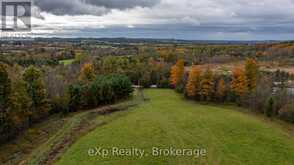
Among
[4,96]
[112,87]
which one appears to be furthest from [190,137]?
[112,87]

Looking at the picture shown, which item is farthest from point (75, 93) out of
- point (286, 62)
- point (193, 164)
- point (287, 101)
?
point (286, 62)

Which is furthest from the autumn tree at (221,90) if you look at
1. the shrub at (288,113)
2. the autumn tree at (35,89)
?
the autumn tree at (35,89)

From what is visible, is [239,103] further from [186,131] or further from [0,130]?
[0,130]

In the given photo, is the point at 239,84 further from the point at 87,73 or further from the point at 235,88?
the point at 87,73

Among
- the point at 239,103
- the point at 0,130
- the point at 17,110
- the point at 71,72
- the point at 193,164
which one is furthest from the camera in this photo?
the point at 71,72

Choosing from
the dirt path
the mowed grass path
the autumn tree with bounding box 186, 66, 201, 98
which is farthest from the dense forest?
the mowed grass path

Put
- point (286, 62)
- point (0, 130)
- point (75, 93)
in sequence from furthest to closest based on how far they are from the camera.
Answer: point (286, 62)
point (75, 93)
point (0, 130)
